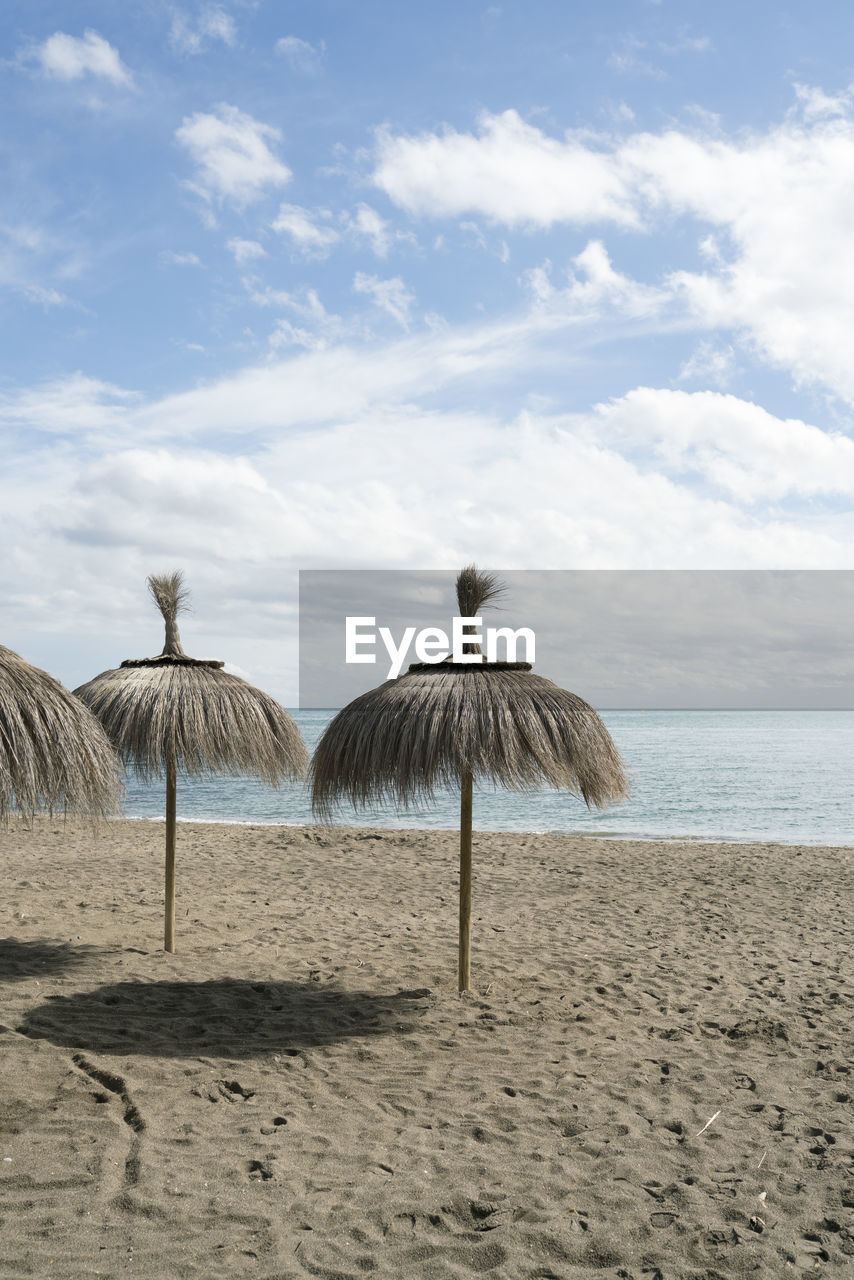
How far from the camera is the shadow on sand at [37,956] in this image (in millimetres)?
6664

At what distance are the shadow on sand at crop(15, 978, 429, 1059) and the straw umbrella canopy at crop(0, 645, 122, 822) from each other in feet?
5.09

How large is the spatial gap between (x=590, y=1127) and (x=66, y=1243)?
2.35 m

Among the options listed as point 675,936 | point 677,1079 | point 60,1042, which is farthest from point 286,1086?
point 675,936

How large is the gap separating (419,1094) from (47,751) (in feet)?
8.56

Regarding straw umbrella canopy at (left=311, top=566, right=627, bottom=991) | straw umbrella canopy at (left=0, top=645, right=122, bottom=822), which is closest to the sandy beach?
straw umbrella canopy at (left=311, top=566, right=627, bottom=991)

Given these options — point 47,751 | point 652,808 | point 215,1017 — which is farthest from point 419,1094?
point 652,808

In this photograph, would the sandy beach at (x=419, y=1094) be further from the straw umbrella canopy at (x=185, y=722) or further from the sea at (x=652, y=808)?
the sea at (x=652, y=808)

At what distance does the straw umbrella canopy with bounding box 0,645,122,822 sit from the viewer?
444 cm

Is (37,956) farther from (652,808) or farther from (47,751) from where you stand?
(652,808)

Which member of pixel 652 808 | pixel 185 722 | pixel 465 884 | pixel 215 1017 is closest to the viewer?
pixel 215 1017

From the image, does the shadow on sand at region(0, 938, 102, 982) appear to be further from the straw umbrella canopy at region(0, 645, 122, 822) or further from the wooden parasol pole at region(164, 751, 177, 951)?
the straw umbrella canopy at region(0, 645, 122, 822)

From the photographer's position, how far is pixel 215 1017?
5.79 m

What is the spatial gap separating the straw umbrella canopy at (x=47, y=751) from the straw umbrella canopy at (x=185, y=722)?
1.55m

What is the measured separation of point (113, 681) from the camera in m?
6.79
